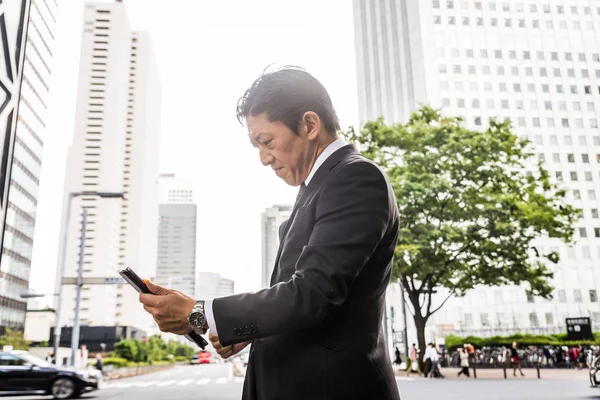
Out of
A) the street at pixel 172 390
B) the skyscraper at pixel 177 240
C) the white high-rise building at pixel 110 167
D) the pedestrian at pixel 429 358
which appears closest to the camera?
the street at pixel 172 390

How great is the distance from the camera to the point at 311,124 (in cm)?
164

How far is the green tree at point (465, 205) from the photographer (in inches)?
746

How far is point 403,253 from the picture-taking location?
18578mm

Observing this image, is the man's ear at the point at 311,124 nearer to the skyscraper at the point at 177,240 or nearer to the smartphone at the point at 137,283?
the smartphone at the point at 137,283

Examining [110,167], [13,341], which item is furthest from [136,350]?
[110,167]

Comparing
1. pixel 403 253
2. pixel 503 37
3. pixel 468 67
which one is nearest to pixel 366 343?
pixel 403 253

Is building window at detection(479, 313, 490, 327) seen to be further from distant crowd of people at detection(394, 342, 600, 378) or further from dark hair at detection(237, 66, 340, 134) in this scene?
dark hair at detection(237, 66, 340, 134)

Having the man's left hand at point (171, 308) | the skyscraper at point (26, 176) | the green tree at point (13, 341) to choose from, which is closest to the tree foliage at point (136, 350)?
the green tree at point (13, 341)

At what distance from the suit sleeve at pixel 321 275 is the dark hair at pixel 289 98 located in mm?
309

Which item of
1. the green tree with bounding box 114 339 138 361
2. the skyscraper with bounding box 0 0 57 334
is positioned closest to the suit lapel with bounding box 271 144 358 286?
the skyscraper with bounding box 0 0 57 334

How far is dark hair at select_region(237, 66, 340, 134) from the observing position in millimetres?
1609

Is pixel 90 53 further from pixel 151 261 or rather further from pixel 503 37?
pixel 503 37

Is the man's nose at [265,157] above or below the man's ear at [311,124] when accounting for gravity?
below

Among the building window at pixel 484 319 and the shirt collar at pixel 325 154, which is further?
the building window at pixel 484 319
